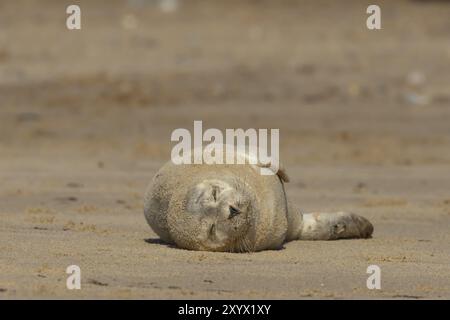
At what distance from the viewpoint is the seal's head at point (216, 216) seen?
676 centimetres

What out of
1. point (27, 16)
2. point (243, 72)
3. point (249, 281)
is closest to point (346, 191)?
point (249, 281)

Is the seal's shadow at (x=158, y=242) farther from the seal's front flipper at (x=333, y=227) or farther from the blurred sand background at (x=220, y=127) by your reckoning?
the seal's front flipper at (x=333, y=227)

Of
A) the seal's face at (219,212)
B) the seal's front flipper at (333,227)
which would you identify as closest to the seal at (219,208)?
the seal's face at (219,212)

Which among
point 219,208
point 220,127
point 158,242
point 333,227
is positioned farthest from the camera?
point 220,127

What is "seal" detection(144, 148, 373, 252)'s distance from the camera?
6.80 m

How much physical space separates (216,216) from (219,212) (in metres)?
0.03

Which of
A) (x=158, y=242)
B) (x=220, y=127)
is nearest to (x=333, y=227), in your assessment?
(x=158, y=242)

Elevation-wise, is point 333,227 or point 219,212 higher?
point 219,212

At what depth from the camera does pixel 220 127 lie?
1459 cm

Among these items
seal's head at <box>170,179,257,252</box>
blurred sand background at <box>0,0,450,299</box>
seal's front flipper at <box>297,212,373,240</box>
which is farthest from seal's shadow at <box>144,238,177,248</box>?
seal's front flipper at <box>297,212,373,240</box>

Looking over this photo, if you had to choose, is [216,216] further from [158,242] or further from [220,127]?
[220,127]

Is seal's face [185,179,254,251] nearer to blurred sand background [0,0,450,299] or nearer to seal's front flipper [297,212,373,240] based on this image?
blurred sand background [0,0,450,299]
